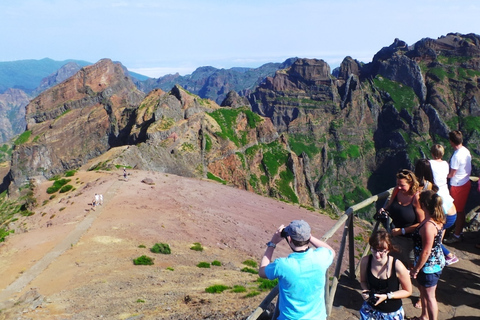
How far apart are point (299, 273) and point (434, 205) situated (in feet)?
10.9

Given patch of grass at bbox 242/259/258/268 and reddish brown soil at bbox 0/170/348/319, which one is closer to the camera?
reddish brown soil at bbox 0/170/348/319

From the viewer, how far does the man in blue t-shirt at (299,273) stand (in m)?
5.82

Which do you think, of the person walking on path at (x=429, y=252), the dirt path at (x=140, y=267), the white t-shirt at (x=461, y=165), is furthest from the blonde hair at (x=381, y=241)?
the white t-shirt at (x=461, y=165)

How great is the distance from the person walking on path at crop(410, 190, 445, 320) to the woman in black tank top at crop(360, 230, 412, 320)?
3.63ft

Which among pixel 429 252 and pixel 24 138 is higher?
pixel 429 252

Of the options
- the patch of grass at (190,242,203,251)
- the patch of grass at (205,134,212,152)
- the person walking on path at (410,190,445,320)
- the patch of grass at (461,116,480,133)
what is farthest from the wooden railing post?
the patch of grass at (461,116,480,133)

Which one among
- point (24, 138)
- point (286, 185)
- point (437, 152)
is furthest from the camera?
point (24, 138)

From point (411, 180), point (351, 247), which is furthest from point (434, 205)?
point (351, 247)

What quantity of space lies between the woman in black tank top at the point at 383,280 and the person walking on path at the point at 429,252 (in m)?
1.11

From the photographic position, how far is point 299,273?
5.81 metres

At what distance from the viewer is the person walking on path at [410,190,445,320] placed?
7125 mm

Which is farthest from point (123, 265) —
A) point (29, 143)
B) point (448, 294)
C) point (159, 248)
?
point (29, 143)

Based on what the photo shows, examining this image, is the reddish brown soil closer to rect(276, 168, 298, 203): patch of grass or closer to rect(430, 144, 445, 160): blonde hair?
rect(430, 144, 445, 160): blonde hair

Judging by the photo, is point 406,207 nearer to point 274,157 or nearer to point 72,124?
point 274,157
